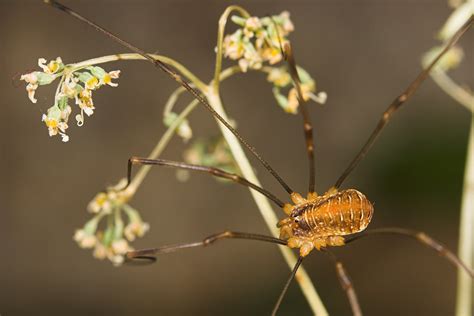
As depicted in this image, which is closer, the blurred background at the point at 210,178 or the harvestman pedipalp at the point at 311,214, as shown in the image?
the harvestman pedipalp at the point at 311,214

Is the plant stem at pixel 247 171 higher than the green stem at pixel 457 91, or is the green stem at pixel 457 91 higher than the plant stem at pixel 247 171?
the green stem at pixel 457 91

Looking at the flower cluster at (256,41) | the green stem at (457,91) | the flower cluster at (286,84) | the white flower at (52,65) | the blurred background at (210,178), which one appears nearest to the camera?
the white flower at (52,65)

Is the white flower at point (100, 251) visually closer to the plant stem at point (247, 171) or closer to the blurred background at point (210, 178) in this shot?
the plant stem at point (247, 171)

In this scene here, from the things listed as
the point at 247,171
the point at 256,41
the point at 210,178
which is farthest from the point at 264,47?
the point at 210,178

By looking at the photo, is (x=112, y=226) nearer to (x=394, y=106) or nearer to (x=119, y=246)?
(x=119, y=246)

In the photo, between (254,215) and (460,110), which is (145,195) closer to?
(254,215)

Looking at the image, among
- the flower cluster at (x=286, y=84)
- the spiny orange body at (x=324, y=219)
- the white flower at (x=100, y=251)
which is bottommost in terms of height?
the white flower at (x=100, y=251)

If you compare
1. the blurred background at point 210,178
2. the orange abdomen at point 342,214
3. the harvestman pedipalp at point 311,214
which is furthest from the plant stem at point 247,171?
the blurred background at point 210,178

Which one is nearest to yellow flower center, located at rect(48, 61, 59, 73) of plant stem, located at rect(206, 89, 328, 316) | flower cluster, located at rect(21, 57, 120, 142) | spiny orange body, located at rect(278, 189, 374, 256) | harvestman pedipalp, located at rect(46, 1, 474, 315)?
flower cluster, located at rect(21, 57, 120, 142)
